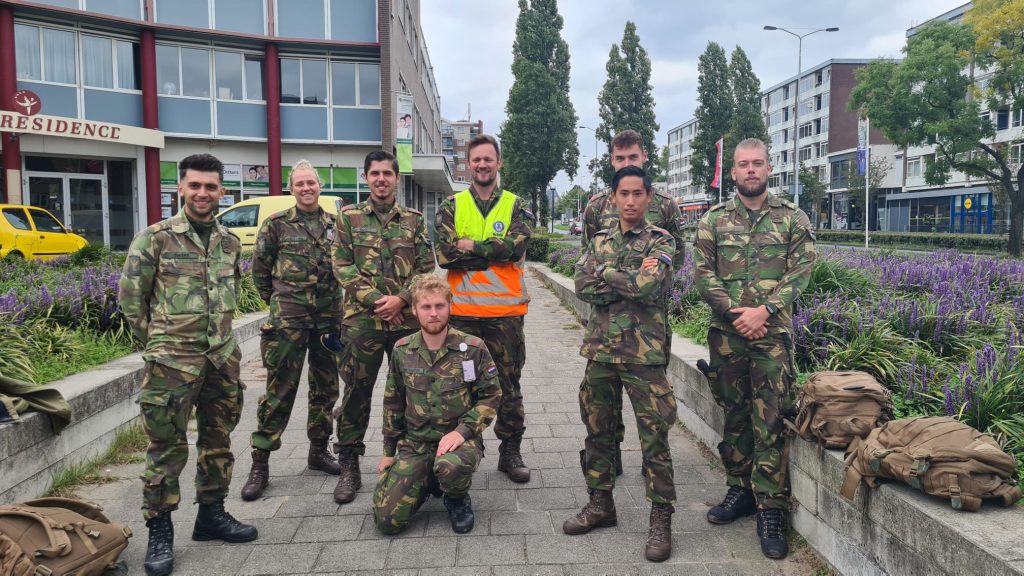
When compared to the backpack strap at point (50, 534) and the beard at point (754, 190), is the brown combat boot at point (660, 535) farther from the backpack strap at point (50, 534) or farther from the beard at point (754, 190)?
the backpack strap at point (50, 534)

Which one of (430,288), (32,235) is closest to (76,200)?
(32,235)

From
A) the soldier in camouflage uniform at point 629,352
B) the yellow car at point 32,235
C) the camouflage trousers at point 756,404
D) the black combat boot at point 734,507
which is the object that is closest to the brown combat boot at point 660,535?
the soldier in camouflage uniform at point 629,352

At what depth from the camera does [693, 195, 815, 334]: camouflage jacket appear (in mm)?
3949

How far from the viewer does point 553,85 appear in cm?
4050

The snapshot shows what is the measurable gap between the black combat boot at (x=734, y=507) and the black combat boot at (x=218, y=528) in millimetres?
2637

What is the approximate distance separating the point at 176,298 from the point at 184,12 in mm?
23459

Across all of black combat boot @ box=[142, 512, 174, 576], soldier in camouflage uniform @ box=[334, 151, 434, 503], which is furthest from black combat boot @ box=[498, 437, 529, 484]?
black combat boot @ box=[142, 512, 174, 576]

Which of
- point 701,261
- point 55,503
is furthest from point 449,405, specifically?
point 55,503

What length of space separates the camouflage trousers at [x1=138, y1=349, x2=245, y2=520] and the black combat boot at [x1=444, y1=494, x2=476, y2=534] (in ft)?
4.17

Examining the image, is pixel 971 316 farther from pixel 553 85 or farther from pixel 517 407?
pixel 553 85

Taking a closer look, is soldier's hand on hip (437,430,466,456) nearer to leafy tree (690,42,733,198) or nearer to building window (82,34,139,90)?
building window (82,34,139,90)

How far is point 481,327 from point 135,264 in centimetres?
209

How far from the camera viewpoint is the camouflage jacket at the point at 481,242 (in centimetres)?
454

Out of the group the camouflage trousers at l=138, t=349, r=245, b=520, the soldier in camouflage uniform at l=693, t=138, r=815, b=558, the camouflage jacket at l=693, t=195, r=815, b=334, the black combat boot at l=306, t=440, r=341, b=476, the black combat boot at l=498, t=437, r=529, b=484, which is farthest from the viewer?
the black combat boot at l=306, t=440, r=341, b=476
